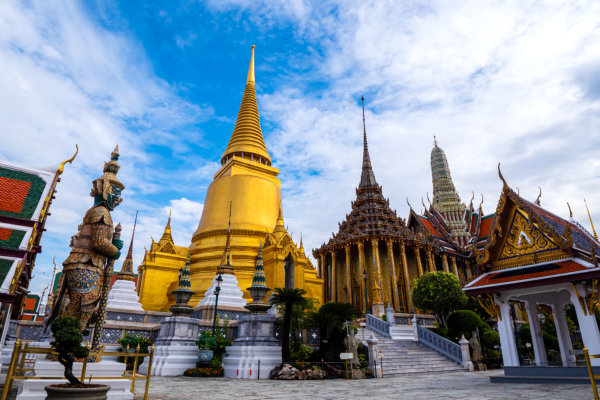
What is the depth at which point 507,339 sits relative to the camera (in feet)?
32.2

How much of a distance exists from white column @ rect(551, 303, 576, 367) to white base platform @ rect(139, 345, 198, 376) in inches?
477

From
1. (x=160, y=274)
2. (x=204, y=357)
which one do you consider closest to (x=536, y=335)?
(x=204, y=357)

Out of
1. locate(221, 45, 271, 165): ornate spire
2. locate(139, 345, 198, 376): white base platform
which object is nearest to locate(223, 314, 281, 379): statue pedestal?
locate(139, 345, 198, 376): white base platform

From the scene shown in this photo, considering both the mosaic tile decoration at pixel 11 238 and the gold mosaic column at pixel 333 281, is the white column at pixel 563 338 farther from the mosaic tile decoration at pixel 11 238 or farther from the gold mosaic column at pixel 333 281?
the gold mosaic column at pixel 333 281

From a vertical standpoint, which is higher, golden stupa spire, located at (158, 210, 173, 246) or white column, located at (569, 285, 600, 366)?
golden stupa spire, located at (158, 210, 173, 246)

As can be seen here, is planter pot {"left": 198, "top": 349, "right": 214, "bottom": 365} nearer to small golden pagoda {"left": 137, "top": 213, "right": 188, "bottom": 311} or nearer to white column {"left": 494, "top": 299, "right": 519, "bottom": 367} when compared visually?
white column {"left": 494, "top": 299, "right": 519, "bottom": 367}

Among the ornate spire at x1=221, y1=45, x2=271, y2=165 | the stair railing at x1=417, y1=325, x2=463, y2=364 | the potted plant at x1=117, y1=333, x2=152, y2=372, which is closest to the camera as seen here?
the potted plant at x1=117, y1=333, x2=152, y2=372

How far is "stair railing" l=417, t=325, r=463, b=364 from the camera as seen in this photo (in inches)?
628

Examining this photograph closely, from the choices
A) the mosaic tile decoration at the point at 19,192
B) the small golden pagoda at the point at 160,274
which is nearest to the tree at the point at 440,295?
the small golden pagoda at the point at 160,274

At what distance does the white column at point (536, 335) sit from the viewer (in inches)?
405

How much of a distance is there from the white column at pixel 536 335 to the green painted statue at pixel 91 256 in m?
11.7

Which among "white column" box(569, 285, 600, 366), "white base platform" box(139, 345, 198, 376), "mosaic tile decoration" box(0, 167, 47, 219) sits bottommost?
"white base platform" box(139, 345, 198, 376)

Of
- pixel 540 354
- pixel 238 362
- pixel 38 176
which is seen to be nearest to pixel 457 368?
pixel 540 354

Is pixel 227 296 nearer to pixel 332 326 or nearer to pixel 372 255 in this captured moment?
pixel 332 326
